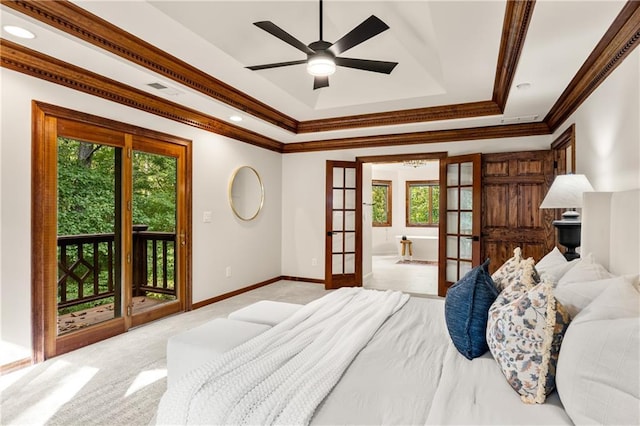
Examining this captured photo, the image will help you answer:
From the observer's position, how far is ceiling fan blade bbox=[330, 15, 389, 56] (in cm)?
205

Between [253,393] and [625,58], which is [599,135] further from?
[253,393]

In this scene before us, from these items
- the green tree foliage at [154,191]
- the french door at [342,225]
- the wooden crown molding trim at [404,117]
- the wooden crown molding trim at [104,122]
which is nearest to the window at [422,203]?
the french door at [342,225]

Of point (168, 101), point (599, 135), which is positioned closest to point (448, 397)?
point (599, 135)

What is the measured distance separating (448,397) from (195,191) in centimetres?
386

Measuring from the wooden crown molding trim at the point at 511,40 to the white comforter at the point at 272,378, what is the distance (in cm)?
211

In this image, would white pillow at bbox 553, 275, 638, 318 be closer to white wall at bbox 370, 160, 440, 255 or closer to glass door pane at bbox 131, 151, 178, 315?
glass door pane at bbox 131, 151, 178, 315

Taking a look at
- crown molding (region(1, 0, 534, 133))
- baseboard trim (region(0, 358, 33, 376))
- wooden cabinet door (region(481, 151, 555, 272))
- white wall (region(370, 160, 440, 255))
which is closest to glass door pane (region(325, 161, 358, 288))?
crown molding (region(1, 0, 534, 133))

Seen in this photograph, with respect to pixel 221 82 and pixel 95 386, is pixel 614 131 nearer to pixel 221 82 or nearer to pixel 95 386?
pixel 221 82

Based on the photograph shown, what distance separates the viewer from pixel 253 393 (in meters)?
1.25

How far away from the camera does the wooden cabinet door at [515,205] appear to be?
4.55 m

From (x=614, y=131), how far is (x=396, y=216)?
783cm

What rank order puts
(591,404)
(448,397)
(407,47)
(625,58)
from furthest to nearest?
(407,47) < (625,58) < (448,397) < (591,404)

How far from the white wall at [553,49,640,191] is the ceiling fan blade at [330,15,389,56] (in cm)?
162

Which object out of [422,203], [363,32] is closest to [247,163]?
[363,32]
